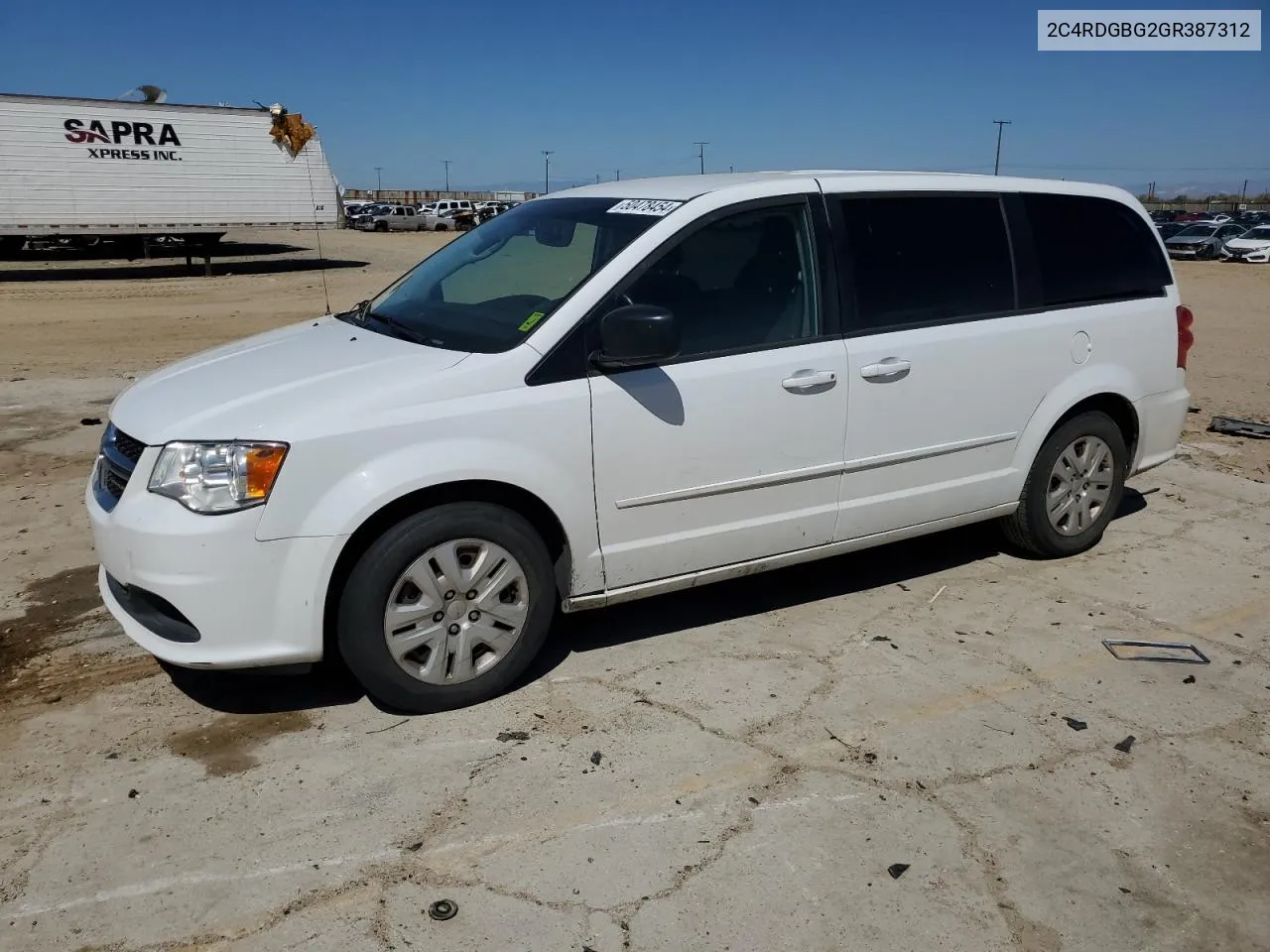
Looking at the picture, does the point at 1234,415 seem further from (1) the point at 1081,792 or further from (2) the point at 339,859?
(2) the point at 339,859

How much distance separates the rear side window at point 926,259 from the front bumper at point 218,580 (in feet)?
8.14

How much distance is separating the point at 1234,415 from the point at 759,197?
677cm

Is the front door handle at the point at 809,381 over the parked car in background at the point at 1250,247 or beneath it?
beneath

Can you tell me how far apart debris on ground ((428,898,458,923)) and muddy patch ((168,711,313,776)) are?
100cm

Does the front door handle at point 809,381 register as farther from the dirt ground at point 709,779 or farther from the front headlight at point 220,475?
the front headlight at point 220,475

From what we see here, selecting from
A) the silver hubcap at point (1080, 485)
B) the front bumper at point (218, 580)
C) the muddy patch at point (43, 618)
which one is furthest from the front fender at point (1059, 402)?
the muddy patch at point (43, 618)

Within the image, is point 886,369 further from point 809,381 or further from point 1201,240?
point 1201,240

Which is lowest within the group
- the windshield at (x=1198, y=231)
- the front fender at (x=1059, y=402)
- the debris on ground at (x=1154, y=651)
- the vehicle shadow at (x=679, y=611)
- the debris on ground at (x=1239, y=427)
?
the debris on ground at (x=1154, y=651)

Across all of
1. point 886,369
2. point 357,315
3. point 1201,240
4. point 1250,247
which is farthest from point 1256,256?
point 357,315

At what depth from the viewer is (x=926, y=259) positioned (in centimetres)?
470

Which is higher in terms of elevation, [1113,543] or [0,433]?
[0,433]

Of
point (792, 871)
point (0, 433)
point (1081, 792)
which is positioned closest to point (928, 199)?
point (1081, 792)

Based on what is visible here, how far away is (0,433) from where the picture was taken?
7.76 metres

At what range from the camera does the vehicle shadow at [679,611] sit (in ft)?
13.0
